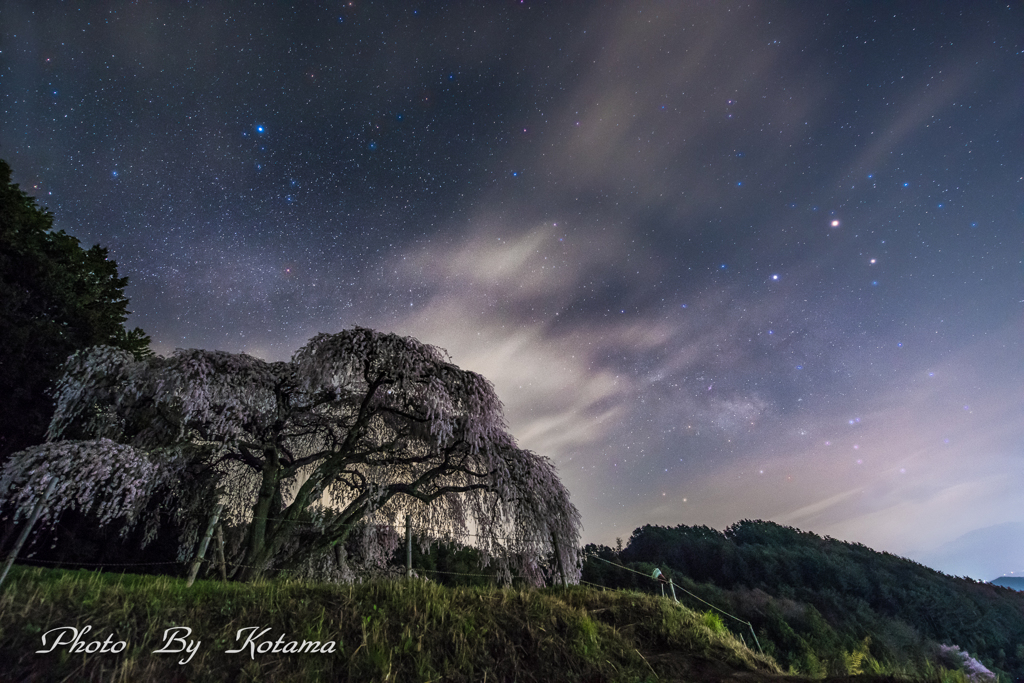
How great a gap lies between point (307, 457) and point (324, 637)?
8164 mm

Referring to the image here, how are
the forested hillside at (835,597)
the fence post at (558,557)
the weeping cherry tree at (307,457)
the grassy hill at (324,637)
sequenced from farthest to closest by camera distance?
the forested hillside at (835,597)
the fence post at (558,557)
the weeping cherry tree at (307,457)
the grassy hill at (324,637)

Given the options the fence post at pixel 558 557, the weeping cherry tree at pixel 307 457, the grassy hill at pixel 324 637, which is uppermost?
the weeping cherry tree at pixel 307 457

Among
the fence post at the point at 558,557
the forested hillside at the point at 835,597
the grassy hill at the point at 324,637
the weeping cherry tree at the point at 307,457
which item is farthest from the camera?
the forested hillside at the point at 835,597

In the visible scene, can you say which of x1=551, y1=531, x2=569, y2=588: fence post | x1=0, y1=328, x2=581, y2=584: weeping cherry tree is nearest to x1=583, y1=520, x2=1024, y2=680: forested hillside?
x1=551, y1=531, x2=569, y2=588: fence post

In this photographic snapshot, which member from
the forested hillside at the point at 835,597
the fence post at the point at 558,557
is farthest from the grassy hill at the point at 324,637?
the forested hillside at the point at 835,597

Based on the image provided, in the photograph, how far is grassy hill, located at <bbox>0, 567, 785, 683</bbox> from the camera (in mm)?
4781

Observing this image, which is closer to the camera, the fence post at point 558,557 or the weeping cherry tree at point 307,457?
the weeping cherry tree at point 307,457

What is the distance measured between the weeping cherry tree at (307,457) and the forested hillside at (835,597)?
34.2m

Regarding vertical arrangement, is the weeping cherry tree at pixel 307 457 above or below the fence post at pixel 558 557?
above

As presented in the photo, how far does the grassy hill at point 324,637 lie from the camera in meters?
4.78

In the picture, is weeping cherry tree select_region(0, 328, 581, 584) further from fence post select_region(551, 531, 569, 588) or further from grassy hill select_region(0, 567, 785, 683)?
grassy hill select_region(0, 567, 785, 683)

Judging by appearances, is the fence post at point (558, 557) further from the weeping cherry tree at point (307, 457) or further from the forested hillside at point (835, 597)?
the forested hillside at point (835, 597)

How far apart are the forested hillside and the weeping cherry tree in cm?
3425

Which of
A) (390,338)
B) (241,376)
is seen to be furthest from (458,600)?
(241,376)
